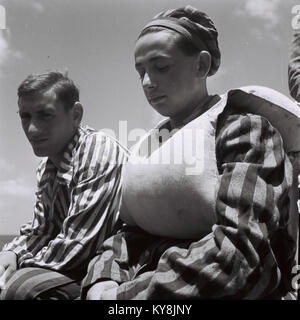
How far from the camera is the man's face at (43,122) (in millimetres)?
1405

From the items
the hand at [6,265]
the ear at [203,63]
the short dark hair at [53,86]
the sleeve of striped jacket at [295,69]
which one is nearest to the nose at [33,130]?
the short dark hair at [53,86]

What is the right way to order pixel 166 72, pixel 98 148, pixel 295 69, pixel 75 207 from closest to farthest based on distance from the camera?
pixel 166 72, pixel 75 207, pixel 98 148, pixel 295 69

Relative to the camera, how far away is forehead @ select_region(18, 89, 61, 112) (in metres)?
1.41

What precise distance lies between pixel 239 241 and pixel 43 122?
801mm

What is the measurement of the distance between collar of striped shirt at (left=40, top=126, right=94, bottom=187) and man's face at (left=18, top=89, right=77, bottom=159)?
0.04 m

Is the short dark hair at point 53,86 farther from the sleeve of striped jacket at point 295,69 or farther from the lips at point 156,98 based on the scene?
A: the sleeve of striped jacket at point 295,69

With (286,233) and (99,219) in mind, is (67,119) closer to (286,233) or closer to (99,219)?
(99,219)

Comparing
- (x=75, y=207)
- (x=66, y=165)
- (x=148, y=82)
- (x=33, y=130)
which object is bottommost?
(x=75, y=207)

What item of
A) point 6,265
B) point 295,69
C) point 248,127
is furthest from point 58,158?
point 295,69

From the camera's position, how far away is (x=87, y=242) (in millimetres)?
1275

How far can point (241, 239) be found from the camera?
84 centimetres

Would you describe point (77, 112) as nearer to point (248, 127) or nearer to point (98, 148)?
point (98, 148)

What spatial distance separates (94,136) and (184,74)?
47cm
